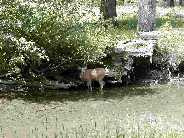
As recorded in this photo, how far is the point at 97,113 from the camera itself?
15125 millimetres

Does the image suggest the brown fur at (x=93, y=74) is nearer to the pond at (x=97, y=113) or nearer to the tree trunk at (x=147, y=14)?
the pond at (x=97, y=113)

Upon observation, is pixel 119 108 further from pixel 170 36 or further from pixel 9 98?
pixel 170 36

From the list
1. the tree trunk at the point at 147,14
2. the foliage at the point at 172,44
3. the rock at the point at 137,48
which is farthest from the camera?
the tree trunk at the point at 147,14

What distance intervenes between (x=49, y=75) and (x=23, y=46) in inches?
88.9

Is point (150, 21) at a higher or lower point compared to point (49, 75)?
higher

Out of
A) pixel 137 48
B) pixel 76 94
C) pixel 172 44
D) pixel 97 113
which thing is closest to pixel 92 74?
pixel 76 94

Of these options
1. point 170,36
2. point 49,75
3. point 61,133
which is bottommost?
point 61,133

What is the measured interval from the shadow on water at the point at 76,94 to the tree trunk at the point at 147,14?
7.44 m

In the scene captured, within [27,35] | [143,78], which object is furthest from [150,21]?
[27,35]

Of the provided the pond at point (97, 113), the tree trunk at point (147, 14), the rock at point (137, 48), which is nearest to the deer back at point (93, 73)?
the pond at point (97, 113)

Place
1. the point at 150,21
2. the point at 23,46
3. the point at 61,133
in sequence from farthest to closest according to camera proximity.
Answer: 1. the point at 150,21
2. the point at 23,46
3. the point at 61,133

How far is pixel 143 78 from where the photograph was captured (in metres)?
20.4

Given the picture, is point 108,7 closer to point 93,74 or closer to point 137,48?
point 137,48

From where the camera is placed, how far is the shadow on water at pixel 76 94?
1709 centimetres
